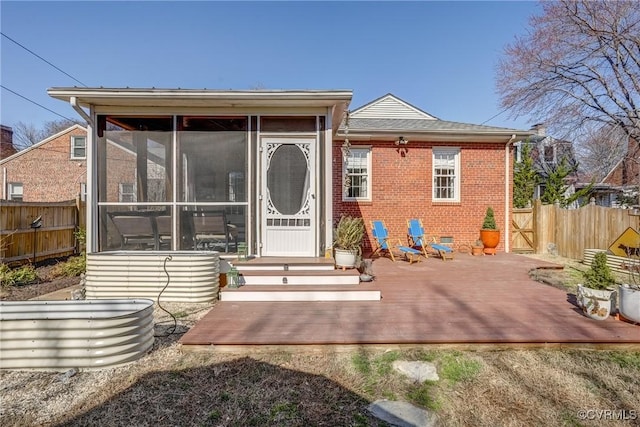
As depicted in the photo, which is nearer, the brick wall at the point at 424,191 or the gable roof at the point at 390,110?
the brick wall at the point at 424,191

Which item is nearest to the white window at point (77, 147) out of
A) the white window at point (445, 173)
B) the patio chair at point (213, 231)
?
the patio chair at point (213, 231)

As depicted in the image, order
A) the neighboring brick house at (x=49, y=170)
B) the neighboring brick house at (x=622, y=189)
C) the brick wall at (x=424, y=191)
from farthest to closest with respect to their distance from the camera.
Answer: the neighboring brick house at (x=49, y=170) → the neighboring brick house at (x=622, y=189) → the brick wall at (x=424, y=191)

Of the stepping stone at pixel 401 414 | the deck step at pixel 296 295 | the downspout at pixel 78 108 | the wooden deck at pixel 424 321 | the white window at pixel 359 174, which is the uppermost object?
the downspout at pixel 78 108

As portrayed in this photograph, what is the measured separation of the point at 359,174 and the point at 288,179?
3997 mm

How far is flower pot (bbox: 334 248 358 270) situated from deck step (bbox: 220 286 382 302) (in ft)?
2.60

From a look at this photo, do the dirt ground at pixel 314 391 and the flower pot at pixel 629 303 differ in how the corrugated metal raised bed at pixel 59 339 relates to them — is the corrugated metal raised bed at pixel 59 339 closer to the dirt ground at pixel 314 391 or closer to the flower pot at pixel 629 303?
the dirt ground at pixel 314 391

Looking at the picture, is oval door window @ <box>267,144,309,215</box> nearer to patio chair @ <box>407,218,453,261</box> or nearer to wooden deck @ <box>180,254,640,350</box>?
wooden deck @ <box>180,254,640,350</box>

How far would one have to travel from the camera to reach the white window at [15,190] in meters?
19.6

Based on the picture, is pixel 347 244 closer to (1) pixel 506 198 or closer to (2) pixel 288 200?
(2) pixel 288 200

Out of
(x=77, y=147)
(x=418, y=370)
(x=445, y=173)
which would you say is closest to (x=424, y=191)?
(x=445, y=173)

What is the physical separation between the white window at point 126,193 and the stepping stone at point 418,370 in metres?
5.32

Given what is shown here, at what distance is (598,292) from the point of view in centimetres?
404

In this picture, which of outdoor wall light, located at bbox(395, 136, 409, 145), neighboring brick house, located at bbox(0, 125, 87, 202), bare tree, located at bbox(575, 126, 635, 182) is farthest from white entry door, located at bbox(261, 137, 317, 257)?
neighboring brick house, located at bbox(0, 125, 87, 202)

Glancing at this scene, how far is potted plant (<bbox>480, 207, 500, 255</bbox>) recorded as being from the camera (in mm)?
9188
